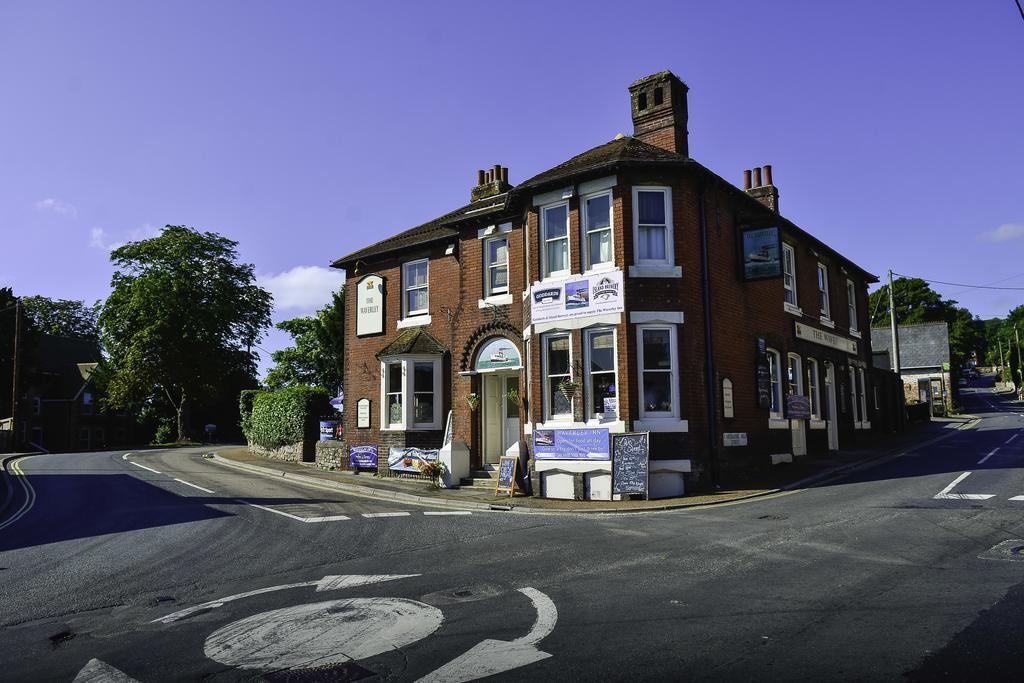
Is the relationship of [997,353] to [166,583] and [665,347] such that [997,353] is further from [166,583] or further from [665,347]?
[166,583]

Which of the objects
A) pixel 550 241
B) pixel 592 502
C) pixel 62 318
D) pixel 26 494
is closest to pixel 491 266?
pixel 550 241

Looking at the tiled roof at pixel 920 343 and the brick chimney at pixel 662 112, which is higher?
the brick chimney at pixel 662 112

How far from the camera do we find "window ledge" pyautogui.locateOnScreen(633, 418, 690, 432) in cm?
1541

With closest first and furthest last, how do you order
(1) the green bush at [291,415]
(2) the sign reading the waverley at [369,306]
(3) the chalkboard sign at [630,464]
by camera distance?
(3) the chalkboard sign at [630,464] < (2) the sign reading the waverley at [369,306] < (1) the green bush at [291,415]

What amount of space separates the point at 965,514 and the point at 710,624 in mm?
6845

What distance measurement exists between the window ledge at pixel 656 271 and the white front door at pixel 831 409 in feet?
35.7

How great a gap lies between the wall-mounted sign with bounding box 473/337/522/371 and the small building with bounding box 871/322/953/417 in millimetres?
46558

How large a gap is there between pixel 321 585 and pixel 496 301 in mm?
12377

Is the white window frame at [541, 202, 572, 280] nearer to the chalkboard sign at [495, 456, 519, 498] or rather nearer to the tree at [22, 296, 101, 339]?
the chalkboard sign at [495, 456, 519, 498]

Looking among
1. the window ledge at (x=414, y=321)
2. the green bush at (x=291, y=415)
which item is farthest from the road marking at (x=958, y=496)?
the green bush at (x=291, y=415)

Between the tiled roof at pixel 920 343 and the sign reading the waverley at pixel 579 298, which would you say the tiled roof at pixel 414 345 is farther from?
the tiled roof at pixel 920 343

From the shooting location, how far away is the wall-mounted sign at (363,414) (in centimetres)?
2255

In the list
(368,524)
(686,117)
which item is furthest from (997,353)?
(368,524)

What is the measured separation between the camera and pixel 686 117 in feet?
61.5
